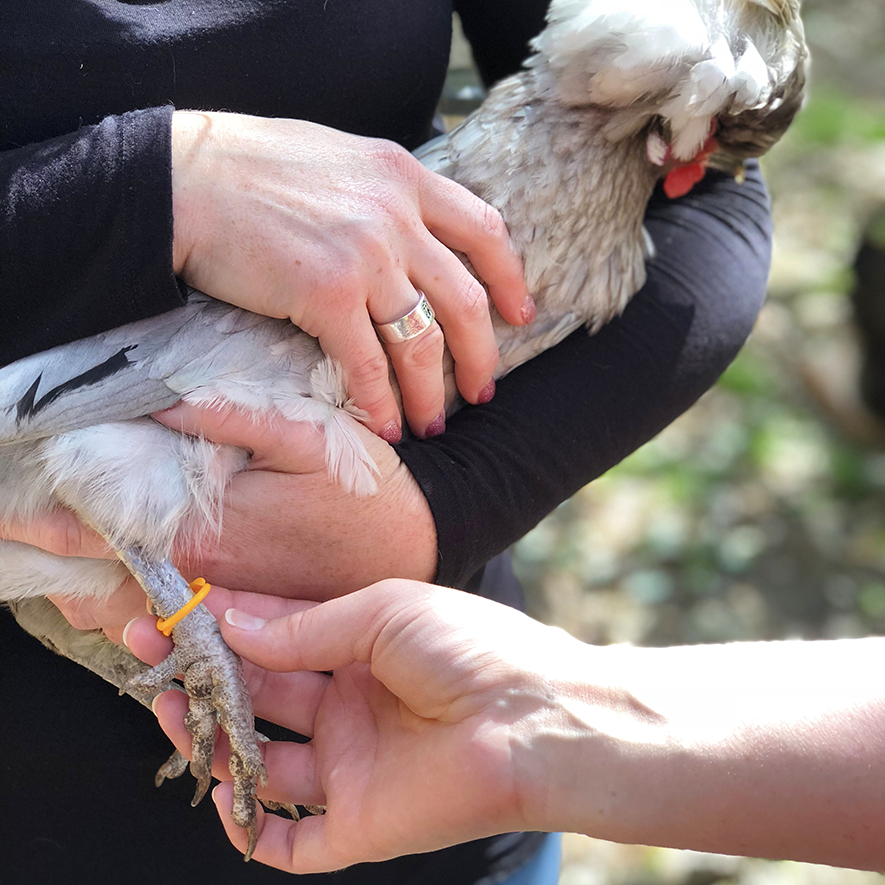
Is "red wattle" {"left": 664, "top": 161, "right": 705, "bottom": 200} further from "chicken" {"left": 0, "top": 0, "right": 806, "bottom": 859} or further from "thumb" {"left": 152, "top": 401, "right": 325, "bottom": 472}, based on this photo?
"thumb" {"left": 152, "top": 401, "right": 325, "bottom": 472}

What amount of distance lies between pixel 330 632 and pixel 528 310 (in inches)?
26.2

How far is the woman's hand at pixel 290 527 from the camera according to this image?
131 cm

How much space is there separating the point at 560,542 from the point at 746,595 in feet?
2.83

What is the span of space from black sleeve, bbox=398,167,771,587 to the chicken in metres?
0.07

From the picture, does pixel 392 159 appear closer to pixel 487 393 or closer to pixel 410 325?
pixel 410 325

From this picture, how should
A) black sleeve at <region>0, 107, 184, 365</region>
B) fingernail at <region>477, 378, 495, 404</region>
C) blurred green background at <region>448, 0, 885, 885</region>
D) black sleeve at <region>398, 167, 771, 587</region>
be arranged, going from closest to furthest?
black sleeve at <region>0, 107, 184, 365</region>
black sleeve at <region>398, 167, 771, 587</region>
fingernail at <region>477, 378, 495, 404</region>
blurred green background at <region>448, 0, 885, 885</region>

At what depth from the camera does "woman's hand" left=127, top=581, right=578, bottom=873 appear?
1.09 m

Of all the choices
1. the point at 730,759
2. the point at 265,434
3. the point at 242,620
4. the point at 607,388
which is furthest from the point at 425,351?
the point at 730,759

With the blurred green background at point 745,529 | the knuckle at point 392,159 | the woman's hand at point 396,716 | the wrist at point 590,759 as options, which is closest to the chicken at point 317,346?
the woman's hand at point 396,716

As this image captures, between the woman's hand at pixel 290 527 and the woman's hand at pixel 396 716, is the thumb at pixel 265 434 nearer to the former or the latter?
the woman's hand at pixel 290 527

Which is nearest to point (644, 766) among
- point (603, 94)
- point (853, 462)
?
point (603, 94)

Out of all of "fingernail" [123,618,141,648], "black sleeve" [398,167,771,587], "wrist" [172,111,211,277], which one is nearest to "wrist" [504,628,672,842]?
"black sleeve" [398,167,771,587]

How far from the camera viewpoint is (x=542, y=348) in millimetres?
1613

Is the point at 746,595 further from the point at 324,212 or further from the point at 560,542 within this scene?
the point at 324,212
